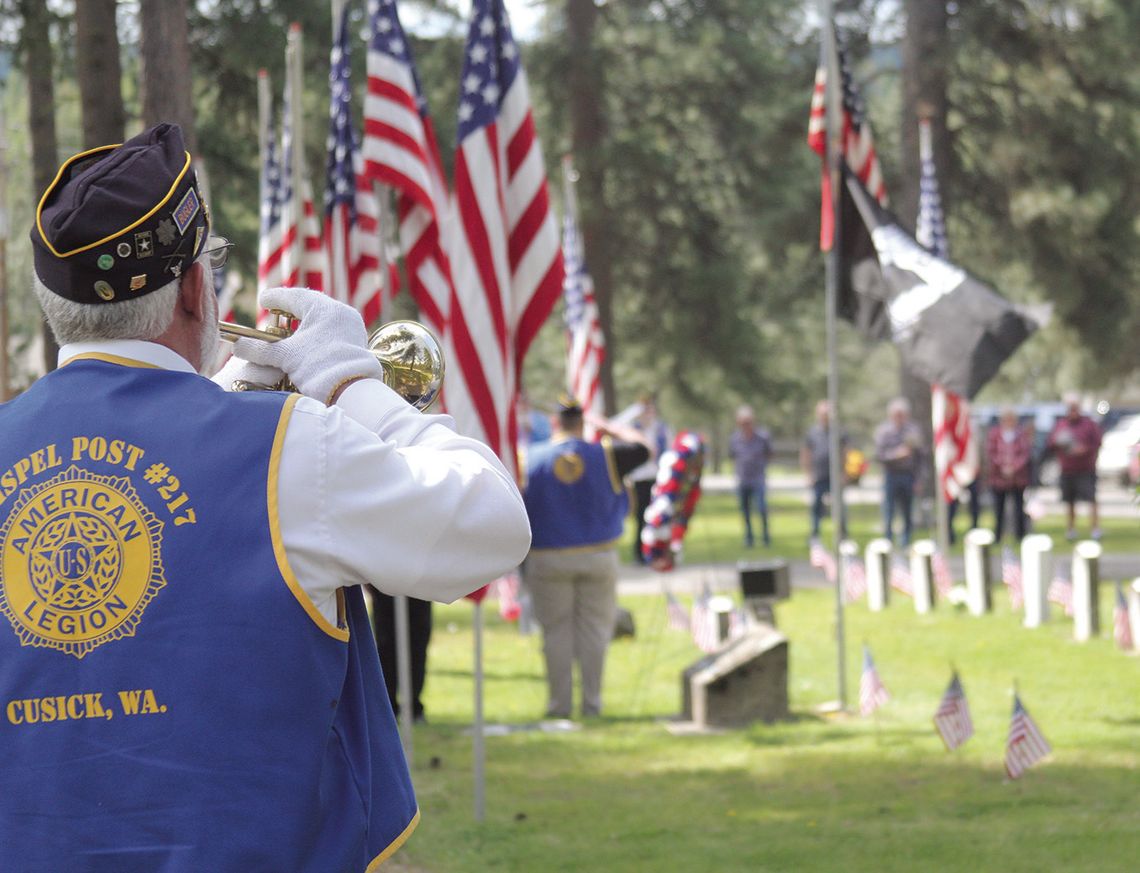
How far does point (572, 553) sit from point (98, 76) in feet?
13.8

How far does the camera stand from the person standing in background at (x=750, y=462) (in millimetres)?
22484

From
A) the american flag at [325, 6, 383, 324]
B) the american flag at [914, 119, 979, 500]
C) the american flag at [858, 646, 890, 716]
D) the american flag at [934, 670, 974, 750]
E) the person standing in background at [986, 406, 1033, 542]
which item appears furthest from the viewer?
the person standing in background at [986, 406, 1033, 542]

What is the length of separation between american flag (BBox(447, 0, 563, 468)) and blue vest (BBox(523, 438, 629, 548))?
106 inches

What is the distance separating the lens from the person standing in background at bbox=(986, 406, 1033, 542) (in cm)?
2133

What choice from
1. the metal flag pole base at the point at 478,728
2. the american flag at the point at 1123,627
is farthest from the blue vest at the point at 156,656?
the american flag at the point at 1123,627

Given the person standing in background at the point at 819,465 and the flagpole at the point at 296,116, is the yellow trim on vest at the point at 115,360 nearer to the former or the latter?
the flagpole at the point at 296,116

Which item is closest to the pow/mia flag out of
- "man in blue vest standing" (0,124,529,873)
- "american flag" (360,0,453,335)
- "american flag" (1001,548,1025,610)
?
"american flag" (360,0,453,335)

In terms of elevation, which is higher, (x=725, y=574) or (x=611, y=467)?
(x=611, y=467)

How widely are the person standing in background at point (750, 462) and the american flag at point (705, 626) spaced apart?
30.4 feet

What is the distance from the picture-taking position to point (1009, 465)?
2136cm

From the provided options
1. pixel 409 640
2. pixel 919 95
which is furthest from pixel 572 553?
pixel 919 95

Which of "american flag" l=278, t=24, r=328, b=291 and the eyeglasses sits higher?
"american flag" l=278, t=24, r=328, b=291

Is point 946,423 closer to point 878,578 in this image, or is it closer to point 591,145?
point 878,578

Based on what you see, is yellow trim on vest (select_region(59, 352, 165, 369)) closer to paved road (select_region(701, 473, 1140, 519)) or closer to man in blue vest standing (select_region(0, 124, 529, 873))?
man in blue vest standing (select_region(0, 124, 529, 873))
